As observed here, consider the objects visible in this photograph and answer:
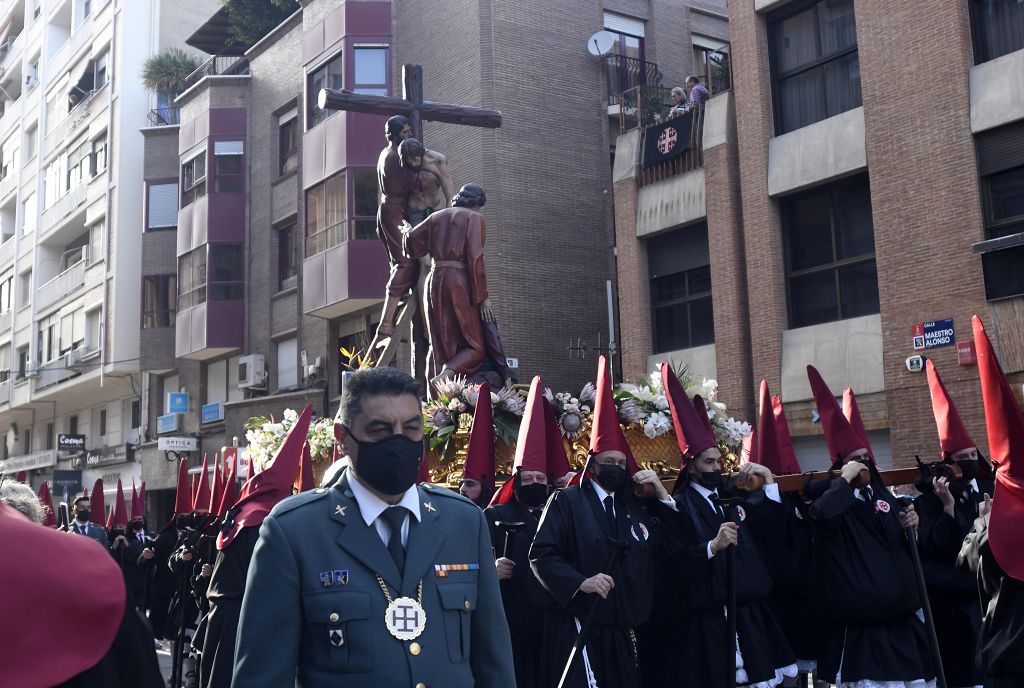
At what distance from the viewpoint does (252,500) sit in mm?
7773

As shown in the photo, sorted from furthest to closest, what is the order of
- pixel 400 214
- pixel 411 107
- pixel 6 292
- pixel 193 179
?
1. pixel 6 292
2. pixel 193 179
3. pixel 411 107
4. pixel 400 214

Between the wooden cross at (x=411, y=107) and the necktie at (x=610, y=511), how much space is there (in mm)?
6834

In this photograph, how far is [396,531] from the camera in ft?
11.5

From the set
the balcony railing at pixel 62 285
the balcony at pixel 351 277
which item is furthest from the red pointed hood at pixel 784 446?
the balcony railing at pixel 62 285

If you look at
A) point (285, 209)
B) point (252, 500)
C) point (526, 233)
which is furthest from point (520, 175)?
point (252, 500)

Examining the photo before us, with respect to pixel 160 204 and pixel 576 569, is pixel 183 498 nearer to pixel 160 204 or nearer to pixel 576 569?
pixel 576 569

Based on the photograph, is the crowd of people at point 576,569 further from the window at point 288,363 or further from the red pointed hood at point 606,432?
the window at point 288,363

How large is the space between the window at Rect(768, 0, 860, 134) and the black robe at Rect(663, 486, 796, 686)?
526 inches

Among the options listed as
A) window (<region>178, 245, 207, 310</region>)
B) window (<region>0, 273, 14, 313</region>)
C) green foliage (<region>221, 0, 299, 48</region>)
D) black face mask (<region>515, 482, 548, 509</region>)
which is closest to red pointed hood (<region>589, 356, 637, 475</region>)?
black face mask (<region>515, 482, 548, 509</region>)

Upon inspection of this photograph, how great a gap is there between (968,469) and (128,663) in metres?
5.84

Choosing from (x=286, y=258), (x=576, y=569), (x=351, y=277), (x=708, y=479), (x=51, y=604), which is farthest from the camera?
(x=286, y=258)

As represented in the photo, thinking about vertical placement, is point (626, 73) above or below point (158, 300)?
above

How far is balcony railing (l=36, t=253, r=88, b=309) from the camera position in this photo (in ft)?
127

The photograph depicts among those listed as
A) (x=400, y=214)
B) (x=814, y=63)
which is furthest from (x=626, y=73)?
(x=400, y=214)
